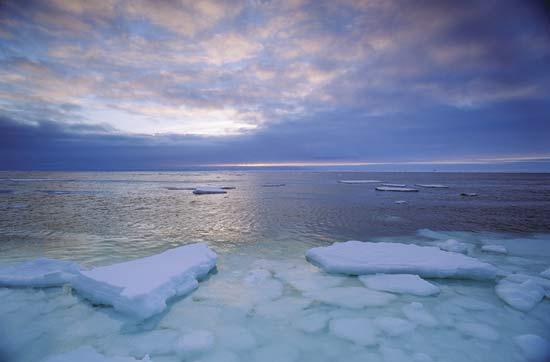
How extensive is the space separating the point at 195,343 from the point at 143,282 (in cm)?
186

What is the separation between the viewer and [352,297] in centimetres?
531

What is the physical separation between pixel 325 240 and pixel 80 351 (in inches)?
328

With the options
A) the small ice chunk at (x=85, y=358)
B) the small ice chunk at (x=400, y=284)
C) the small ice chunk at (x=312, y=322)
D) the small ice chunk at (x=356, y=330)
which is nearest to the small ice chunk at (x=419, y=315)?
the small ice chunk at (x=400, y=284)

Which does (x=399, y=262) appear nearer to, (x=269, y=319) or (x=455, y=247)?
(x=455, y=247)

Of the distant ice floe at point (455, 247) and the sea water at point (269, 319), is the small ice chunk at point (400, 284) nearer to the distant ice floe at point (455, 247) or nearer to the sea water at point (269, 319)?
the sea water at point (269, 319)

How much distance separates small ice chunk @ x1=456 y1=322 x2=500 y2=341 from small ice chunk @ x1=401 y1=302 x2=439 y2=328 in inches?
14.6

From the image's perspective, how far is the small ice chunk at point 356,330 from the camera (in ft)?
13.1

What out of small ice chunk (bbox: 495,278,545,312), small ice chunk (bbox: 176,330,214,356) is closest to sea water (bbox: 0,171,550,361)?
small ice chunk (bbox: 176,330,214,356)

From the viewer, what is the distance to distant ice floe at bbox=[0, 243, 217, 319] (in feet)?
15.2

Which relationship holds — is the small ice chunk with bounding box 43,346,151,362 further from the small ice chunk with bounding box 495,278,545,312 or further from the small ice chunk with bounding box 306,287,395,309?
the small ice chunk with bounding box 495,278,545,312

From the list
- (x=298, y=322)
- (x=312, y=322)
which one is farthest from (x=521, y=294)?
(x=298, y=322)

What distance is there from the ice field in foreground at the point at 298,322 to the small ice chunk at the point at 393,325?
16mm

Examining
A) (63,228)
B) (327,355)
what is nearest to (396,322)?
(327,355)

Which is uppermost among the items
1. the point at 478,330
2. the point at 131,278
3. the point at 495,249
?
the point at 131,278
